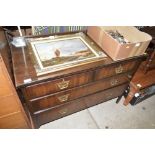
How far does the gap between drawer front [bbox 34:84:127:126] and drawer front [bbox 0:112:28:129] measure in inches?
6.0

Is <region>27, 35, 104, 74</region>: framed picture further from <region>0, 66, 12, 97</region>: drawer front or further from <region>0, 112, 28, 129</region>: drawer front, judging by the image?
<region>0, 112, 28, 129</region>: drawer front

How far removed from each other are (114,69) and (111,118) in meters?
0.84

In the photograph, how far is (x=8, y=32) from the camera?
1.32 metres

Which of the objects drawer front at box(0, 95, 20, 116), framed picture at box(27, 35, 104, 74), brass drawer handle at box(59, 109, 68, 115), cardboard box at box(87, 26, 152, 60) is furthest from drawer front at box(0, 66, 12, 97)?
cardboard box at box(87, 26, 152, 60)

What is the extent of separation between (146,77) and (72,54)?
1.32 meters

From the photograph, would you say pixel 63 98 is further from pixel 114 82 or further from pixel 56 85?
pixel 114 82

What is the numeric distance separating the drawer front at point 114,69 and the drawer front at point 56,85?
113 millimetres

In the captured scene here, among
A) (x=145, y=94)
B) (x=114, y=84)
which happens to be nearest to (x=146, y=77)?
(x=145, y=94)

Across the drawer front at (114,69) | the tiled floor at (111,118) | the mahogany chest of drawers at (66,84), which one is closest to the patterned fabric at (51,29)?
the mahogany chest of drawers at (66,84)

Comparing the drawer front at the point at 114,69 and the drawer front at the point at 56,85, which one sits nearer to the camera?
the drawer front at the point at 56,85

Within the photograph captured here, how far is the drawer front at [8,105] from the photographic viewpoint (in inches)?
40.3

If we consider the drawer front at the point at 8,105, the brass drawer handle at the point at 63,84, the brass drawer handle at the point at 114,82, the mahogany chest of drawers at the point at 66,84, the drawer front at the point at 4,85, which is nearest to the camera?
the drawer front at the point at 4,85

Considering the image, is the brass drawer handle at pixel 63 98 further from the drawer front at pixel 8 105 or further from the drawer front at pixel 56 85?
the drawer front at pixel 8 105

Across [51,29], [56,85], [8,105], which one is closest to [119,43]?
[56,85]
